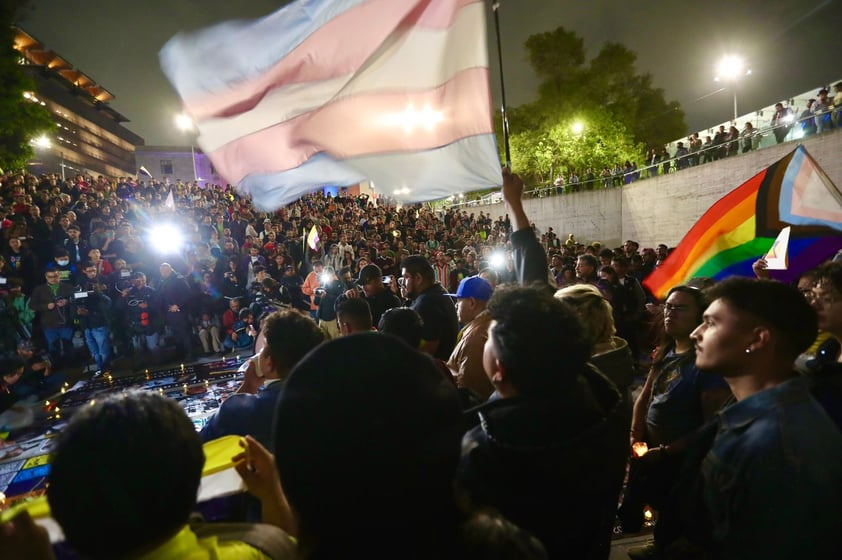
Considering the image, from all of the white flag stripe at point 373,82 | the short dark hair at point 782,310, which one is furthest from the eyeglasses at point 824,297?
the white flag stripe at point 373,82

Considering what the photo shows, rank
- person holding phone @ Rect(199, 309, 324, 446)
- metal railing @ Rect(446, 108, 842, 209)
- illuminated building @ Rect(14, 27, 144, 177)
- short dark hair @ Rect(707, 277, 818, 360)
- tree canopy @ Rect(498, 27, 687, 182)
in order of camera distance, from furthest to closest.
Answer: illuminated building @ Rect(14, 27, 144, 177)
tree canopy @ Rect(498, 27, 687, 182)
metal railing @ Rect(446, 108, 842, 209)
person holding phone @ Rect(199, 309, 324, 446)
short dark hair @ Rect(707, 277, 818, 360)

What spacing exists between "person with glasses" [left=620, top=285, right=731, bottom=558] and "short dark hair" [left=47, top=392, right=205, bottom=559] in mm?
1927

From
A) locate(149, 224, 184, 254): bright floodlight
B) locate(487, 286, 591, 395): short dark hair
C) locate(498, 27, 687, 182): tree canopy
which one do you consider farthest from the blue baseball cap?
locate(498, 27, 687, 182): tree canopy

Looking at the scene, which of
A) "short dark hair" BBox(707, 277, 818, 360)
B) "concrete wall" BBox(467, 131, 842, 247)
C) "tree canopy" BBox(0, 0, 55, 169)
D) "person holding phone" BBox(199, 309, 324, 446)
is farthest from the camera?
"tree canopy" BBox(0, 0, 55, 169)

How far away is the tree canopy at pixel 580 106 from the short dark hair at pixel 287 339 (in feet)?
105

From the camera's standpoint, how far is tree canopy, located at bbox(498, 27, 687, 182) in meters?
31.0

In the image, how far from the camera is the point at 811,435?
4.79ft

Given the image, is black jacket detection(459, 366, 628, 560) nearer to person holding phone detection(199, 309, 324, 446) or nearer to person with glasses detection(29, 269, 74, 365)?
person holding phone detection(199, 309, 324, 446)

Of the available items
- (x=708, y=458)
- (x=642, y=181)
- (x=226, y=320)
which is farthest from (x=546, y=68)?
(x=708, y=458)

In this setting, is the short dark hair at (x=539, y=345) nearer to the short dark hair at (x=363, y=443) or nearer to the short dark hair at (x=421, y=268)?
the short dark hair at (x=363, y=443)

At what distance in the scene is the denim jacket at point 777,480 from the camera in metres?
1.39

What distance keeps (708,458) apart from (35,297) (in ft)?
33.9

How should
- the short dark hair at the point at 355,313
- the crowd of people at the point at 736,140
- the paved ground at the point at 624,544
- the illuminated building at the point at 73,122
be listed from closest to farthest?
the paved ground at the point at 624,544 → the short dark hair at the point at 355,313 → the crowd of people at the point at 736,140 → the illuminated building at the point at 73,122

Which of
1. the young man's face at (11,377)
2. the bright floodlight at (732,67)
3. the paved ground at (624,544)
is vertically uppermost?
the bright floodlight at (732,67)
